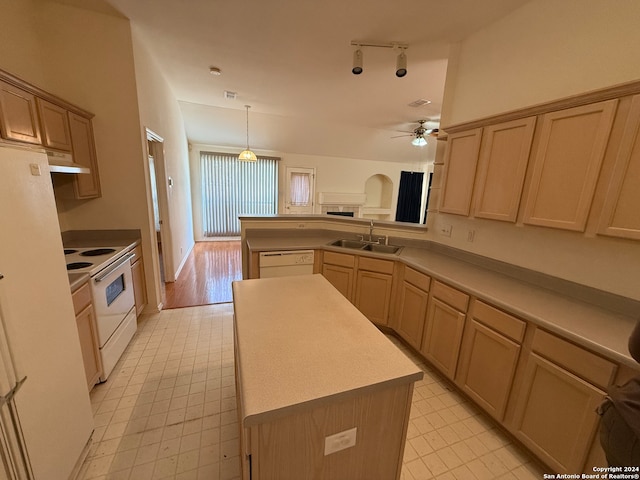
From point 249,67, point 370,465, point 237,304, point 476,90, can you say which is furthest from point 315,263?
point 249,67

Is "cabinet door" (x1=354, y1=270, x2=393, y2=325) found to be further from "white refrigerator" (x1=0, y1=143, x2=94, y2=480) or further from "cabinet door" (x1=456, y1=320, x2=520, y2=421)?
"white refrigerator" (x1=0, y1=143, x2=94, y2=480)

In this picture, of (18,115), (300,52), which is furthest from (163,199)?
(300,52)

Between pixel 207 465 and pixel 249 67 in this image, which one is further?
pixel 249 67

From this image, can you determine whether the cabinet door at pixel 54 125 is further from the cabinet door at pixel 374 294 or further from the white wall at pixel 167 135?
the cabinet door at pixel 374 294

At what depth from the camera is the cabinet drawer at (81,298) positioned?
1593mm

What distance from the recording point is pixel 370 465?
2.96 feet

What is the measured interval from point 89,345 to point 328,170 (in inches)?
250

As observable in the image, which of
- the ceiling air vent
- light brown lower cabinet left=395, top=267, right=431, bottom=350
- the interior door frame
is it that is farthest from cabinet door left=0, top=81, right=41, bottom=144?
the ceiling air vent

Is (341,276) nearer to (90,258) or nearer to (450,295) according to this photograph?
(450,295)

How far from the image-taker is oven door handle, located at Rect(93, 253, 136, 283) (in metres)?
1.85

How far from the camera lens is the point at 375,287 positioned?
2.67 metres

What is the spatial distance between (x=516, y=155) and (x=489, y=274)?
36.5 inches

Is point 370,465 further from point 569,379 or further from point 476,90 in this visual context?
point 476,90

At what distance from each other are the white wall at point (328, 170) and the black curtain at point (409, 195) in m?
0.17
